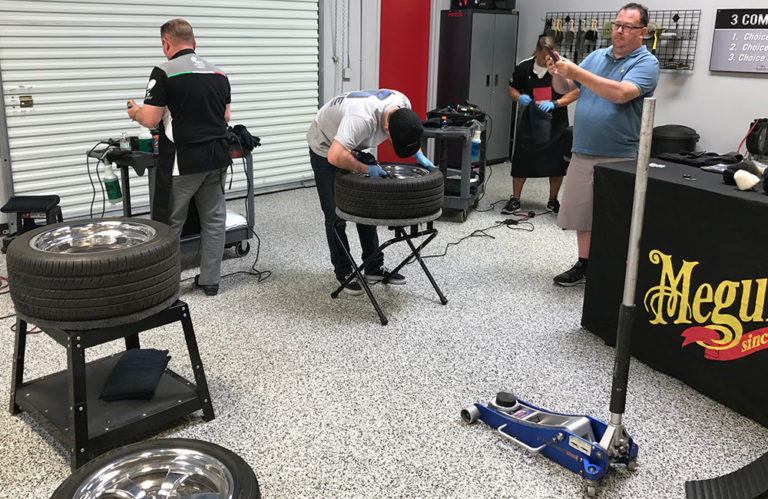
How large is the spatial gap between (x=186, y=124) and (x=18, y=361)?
5.27 ft

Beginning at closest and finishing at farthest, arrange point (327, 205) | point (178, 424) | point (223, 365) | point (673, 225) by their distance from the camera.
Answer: point (178, 424)
point (673, 225)
point (223, 365)
point (327, 205)

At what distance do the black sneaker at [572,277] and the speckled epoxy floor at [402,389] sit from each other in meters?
0.07

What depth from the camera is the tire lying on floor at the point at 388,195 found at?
3.41 metres

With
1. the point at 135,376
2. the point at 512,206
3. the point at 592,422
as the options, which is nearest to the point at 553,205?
the point at 512,206

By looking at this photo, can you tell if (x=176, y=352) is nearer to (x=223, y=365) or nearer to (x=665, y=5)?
(x=223, y=365)

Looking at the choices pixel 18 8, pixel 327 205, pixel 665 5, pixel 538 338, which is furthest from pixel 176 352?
pixel 665 5

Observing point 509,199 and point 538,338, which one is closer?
point 538,338

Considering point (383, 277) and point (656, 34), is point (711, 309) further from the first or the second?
point (656, 34)

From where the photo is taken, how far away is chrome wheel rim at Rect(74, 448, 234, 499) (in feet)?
6.52

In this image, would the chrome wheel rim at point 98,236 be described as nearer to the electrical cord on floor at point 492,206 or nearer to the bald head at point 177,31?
the bald head at point 177,31

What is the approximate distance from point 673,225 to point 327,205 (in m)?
1.90

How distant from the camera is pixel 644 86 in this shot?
3.67 m

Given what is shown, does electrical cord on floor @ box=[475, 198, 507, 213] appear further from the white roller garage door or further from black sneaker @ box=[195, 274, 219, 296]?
black sneaker @ box=[195, 274, 219, 296]

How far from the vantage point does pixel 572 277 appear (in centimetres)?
425
